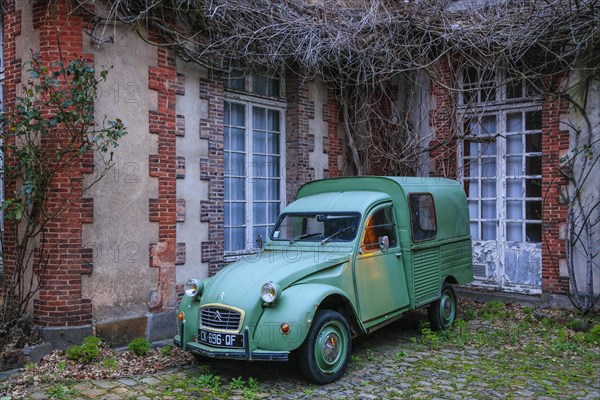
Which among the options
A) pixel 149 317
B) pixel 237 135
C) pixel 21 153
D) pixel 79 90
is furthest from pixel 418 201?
pixel 21 153

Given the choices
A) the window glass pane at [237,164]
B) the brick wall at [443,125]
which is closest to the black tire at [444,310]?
the brick wall at [443,125]

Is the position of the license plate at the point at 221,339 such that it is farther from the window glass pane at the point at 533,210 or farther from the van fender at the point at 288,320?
the window glass pane at the point at 533,210

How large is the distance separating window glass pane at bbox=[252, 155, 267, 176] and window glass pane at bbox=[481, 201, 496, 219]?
4.05m

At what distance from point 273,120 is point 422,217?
3731 mm

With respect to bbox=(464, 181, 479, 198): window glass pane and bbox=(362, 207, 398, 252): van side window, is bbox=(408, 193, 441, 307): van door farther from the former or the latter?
bbox=(464, 181, 479, 198): window glass pane

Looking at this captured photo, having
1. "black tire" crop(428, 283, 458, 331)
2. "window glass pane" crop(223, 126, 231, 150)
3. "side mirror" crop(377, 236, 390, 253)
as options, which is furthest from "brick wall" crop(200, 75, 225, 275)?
"black tire" crop(428, 283, 458, 331)

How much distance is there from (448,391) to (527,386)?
0.86 metres

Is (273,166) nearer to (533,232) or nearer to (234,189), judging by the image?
(234,189)

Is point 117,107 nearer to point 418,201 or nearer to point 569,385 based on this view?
point 418,201

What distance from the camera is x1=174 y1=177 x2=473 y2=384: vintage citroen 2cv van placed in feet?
18.3

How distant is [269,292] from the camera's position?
18.4ft

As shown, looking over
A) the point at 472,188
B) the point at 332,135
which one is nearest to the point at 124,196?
the point at 332,135

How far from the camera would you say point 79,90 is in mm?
6766

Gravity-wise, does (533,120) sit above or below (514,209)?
above
